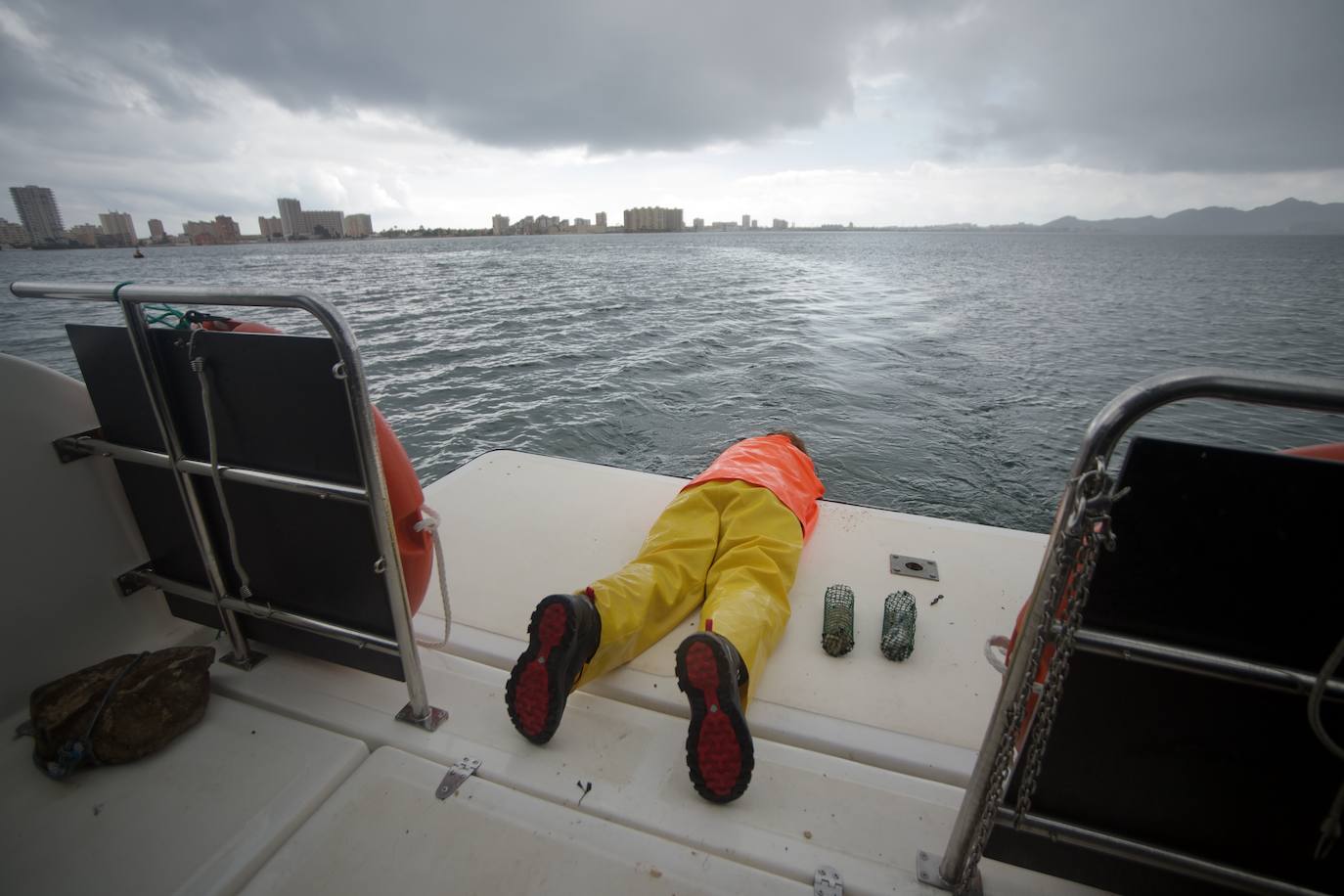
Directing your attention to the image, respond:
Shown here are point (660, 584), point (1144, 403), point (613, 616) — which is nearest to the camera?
point (1144, 403)

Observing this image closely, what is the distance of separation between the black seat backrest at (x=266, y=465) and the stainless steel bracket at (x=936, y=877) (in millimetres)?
1422

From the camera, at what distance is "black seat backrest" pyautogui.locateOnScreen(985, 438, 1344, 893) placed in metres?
0.90

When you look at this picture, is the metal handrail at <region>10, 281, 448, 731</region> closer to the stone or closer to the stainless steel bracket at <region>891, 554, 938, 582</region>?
the stone

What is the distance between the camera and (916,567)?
8.25 feet

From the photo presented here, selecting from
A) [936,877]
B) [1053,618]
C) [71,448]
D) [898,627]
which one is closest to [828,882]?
[936,877]

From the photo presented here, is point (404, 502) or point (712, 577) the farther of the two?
point (712, 577)

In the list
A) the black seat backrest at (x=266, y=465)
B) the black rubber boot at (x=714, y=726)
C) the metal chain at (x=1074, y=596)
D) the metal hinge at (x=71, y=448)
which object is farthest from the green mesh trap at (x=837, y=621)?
the metal hinge at (x=71, y=448)

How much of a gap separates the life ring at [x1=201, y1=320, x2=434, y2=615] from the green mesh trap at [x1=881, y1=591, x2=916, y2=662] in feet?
4.92

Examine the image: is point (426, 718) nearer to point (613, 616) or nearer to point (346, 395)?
point (613, 616)

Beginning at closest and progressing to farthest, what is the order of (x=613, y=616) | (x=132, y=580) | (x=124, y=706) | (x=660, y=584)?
(x=124, y=706)
(x=613, y=616)
(x=132, y=580)
(x=660, y=584)

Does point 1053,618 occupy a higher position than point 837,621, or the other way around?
point 1053,618

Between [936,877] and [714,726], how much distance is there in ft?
1.85

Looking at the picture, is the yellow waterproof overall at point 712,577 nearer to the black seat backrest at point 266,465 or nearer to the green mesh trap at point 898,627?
the green mesh trap at point 898,627

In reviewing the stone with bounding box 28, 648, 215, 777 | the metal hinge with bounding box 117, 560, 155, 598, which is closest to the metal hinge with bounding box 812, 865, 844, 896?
the stone with bounding box 28, 648, 215, 777
